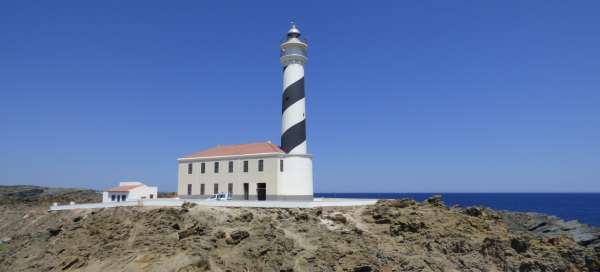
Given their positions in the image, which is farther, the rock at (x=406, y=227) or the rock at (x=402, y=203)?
the rock at (x=402, y=203)

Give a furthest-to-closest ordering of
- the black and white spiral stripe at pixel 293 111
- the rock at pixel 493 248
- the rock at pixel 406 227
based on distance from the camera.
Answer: the black and white spiral stripe at pixel 293 111
the rock at pixel 406 227
the rock at pixel 493 248

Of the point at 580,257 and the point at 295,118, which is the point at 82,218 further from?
the point at 580,257

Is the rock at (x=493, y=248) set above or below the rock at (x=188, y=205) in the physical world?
below

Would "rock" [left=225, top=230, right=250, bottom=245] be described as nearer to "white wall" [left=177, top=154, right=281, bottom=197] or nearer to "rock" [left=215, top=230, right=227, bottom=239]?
"rock" [left=215, top=230, right=227, bottom=239]

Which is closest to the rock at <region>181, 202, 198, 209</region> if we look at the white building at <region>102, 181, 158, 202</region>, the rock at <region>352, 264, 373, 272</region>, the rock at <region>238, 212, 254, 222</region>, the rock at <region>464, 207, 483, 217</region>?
the rock at <region>238, 212, 254, 222</region>

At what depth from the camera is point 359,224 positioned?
22.1 meters

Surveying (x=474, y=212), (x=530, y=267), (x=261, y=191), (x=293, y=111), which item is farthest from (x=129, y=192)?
(x=530, y=267)

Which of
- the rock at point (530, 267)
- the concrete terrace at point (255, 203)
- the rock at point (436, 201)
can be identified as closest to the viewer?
the rock at point (530, 267)

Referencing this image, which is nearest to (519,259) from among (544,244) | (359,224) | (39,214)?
(544,244)

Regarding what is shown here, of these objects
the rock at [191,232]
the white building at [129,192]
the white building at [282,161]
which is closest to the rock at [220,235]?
the rock at [191,232]

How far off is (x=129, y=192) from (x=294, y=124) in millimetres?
15997

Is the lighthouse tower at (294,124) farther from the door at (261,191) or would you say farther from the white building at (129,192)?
the white building at (129,192)

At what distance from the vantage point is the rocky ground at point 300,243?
18.3 meters

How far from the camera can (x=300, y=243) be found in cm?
1980
